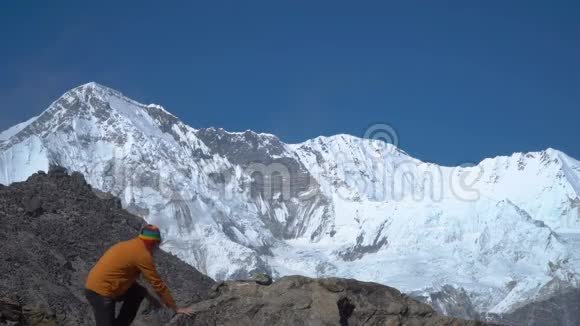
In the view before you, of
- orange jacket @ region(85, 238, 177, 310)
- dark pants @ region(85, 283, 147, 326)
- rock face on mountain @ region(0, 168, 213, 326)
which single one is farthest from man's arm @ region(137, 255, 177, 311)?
rock face on mountain @ region(0, 168, 213, 326)

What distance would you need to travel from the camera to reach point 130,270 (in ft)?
45.8

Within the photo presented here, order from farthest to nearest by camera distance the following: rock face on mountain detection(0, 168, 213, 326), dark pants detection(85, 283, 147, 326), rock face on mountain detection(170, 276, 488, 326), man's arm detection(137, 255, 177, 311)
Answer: rock face on mountain detection(0, 168, 213, 326)
rock face on mountain detection(170, 276, 488, 326)
dark pants detection(85, 283, 147, 326)
man's arm detection(137, 255, 177, 311)

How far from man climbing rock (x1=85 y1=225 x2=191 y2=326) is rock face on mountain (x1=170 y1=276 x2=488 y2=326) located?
6.65ft

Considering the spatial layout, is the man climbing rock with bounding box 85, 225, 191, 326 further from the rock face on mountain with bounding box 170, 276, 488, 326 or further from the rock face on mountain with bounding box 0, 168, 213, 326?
the rock face on mountain with bounding box 0, 168, 213, 326

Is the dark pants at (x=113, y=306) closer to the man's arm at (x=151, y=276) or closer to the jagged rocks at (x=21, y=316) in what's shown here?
the man's arm at (x=151, y=276)

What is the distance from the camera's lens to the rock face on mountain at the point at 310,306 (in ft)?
54.7

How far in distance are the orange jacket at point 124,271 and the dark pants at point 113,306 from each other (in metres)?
0.11

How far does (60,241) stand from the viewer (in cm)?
6944

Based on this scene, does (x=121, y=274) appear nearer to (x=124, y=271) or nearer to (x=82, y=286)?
(x=124, y=271)

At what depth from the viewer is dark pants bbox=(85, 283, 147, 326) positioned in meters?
14.2

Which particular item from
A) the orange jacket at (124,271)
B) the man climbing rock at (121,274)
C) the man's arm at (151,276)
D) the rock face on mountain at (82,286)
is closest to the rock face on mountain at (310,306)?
the rock face on mountain at (82,286)

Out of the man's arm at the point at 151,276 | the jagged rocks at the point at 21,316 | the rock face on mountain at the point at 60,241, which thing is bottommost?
the jagged rocks at the point at 21,316

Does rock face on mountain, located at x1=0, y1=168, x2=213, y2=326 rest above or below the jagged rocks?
above

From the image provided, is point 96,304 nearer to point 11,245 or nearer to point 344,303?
point 344,303
